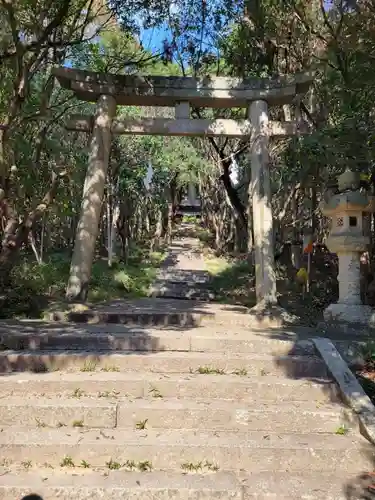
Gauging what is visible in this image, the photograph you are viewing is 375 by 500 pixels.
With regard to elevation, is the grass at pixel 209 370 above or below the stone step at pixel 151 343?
below

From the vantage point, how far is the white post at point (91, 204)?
875 centimetres

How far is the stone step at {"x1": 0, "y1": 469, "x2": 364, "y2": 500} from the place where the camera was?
10.6ft

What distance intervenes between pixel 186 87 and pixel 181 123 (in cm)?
68

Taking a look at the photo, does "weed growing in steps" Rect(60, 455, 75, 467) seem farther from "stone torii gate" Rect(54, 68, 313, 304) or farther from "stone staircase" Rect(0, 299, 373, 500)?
"stone torii gate" Rect(54, 68, 313, 304)

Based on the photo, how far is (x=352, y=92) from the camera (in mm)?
7855

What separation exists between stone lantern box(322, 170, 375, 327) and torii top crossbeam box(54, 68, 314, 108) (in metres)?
2.25

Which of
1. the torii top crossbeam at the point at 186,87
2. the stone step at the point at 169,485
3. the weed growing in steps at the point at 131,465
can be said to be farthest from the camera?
the torii top crossbeam at the point at 186,87

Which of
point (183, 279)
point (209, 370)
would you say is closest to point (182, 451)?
point (209, 370)

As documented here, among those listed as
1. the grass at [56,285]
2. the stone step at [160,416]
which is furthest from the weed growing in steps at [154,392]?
the grass at [56,285]

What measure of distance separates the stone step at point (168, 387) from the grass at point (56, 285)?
11.5 ft

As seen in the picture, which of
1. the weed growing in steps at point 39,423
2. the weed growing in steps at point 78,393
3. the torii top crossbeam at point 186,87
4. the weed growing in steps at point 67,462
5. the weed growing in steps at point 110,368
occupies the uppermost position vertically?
the torii top crossbeam at point 186,87

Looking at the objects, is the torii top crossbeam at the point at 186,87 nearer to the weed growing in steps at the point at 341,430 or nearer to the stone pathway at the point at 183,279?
the stone pathway at the point at 183,279

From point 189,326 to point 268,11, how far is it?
22.2ft

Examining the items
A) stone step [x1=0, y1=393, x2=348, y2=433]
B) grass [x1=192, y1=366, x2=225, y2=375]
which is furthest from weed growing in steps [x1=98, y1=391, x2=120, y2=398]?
grass [x1=192, y1=366, x2=225, y2=375]
